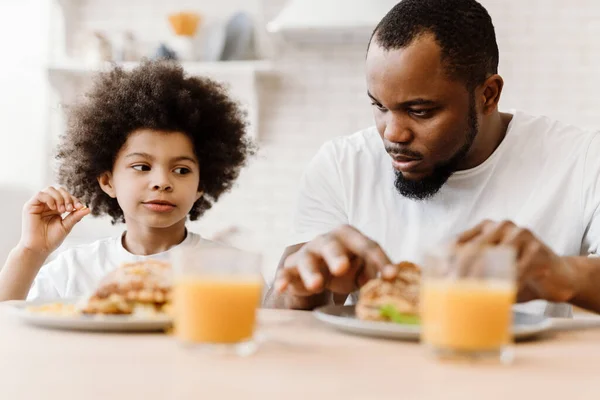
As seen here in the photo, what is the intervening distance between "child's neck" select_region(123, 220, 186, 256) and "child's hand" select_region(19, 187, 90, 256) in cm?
18

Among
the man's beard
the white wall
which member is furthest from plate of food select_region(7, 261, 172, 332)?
the white wall

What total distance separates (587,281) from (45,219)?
51.7 inches

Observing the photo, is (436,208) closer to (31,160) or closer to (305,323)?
(305,323)

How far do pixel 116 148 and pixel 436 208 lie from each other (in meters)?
0.91

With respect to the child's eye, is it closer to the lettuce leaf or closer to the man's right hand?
the man's right hand

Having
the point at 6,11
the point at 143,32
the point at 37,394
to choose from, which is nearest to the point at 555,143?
the point at 37,394

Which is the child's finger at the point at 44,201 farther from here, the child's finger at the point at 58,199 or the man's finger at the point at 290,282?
the man's finger at the point at 290,282

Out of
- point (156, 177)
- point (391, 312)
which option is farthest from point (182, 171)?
point (391, 312)

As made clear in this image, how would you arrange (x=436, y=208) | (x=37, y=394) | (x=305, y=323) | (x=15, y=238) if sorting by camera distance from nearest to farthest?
(x=37, y=394)
(x=305, y=323)
(x=436, y=208)
(x=15, y=238)

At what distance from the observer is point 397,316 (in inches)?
38.0

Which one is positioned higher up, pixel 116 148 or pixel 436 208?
pixel 116 148

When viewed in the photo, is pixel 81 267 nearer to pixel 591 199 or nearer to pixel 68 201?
pixel 68 201

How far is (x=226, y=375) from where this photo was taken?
69 centimetres

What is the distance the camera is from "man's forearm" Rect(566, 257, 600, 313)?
4.00 feet
